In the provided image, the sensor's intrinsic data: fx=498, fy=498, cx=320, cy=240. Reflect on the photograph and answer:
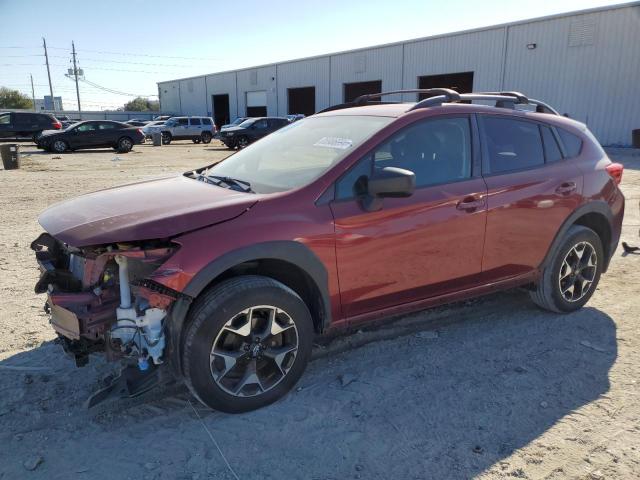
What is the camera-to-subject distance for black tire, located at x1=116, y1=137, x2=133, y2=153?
78.2ft

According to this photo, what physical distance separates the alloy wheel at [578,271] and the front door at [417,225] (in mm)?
1053

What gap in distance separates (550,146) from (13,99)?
295 feet

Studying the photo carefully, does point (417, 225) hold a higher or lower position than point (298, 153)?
lower

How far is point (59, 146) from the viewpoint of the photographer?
2280cm

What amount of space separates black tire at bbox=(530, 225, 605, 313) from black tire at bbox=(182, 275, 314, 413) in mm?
2293

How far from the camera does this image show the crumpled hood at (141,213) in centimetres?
266

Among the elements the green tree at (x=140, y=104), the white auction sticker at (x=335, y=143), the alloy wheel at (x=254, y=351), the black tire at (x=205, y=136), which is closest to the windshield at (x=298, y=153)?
the white auction sticker at (x=335, y=143)

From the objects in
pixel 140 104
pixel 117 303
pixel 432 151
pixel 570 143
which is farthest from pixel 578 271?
pixel 140 104

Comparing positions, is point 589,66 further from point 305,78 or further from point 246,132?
point 305,78

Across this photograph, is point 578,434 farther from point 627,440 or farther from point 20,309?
point 20,309

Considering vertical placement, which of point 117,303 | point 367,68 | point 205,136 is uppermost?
point 367,68

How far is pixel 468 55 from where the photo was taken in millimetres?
27625

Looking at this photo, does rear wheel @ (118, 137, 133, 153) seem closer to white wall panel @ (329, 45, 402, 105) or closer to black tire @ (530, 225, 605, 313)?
white wall panel @ (329, 45, 402, 105)

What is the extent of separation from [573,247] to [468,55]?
2628 centimetres
